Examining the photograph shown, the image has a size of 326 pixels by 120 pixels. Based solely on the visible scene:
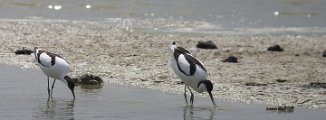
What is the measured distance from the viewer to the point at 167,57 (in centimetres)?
1659

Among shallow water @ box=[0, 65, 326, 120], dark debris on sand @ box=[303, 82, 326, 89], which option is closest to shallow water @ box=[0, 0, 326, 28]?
dark debris on sand @ box=[303, 82, 326, 89]

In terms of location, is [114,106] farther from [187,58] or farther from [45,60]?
[45,60]

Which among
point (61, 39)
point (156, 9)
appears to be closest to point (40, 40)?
point (61, 39)

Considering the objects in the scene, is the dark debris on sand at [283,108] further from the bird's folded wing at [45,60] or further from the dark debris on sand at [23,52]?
the dark debris on sand at [23,52]

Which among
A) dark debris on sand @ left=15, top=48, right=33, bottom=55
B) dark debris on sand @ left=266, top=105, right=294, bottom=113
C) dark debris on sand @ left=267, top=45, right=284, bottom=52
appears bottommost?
dark debris on sand @ left=266, top=105, right=294, bottom=113

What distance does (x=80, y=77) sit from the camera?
40.9ft

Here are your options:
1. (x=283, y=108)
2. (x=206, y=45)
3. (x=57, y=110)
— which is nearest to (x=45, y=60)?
(x=57, y=110)

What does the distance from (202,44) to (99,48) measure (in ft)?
7.68

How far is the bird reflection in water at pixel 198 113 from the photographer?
32.5 feet

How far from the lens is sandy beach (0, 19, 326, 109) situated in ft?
41.3

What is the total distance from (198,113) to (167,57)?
6390 mm

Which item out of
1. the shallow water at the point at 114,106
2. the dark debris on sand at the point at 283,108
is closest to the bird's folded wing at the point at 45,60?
the shallow water at the point at 114,106

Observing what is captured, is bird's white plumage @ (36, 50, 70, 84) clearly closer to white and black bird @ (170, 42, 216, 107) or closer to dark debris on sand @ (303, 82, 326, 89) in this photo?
white and black bird @ (170, 42, 216, 107)

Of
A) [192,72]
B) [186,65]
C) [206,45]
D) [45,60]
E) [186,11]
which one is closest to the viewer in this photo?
[192,72]
